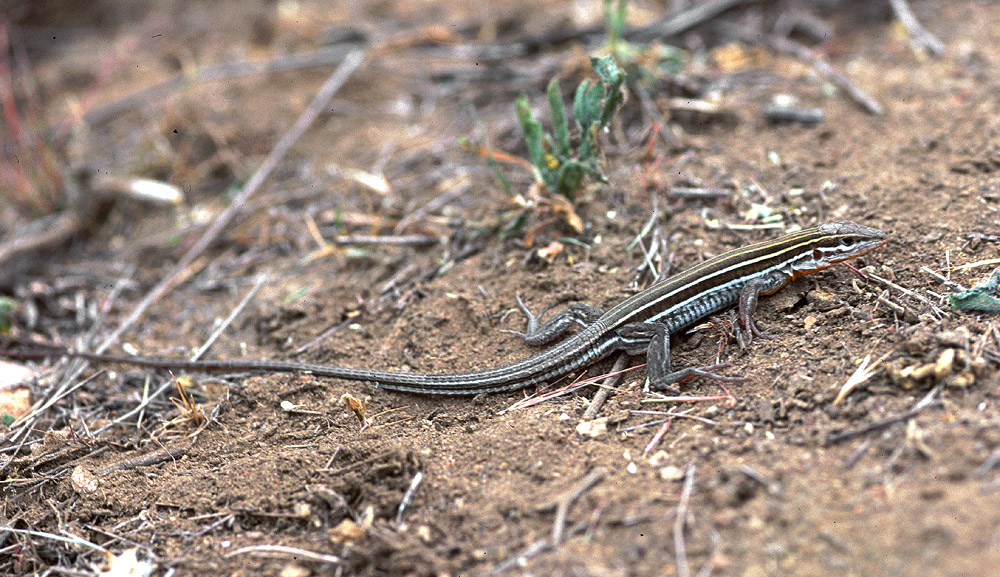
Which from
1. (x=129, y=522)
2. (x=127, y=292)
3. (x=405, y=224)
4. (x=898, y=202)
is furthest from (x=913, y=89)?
(x=127, y=292)

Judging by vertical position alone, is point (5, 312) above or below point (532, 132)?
below

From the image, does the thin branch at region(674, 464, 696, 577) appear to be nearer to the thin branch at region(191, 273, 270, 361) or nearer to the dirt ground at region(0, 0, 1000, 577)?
the dirt ground at region(0, 0, 1000, 577)

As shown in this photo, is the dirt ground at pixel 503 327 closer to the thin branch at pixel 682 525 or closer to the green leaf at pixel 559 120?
the thin branch at pixel 682 525

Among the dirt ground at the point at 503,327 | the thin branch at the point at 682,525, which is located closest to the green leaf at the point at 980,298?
the dirt ground at the point at 503,327

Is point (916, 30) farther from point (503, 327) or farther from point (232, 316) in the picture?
point (232, 316)

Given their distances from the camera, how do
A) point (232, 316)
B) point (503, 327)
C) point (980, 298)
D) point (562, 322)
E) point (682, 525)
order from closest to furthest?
1. point (682, 525)
2. point (980, 298)
3. point (562, 322)
4. point (503, 327)
5. point (232, 316)

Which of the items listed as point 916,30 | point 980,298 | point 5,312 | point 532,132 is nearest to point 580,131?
point 532,132
